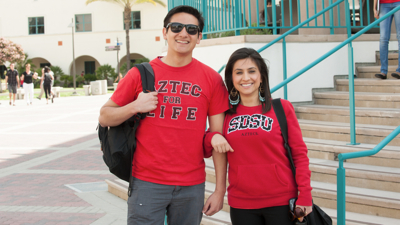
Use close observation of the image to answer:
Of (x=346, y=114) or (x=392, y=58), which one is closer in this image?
(x=346, y=114)

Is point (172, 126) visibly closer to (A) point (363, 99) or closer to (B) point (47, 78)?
(A) point (363, 99)

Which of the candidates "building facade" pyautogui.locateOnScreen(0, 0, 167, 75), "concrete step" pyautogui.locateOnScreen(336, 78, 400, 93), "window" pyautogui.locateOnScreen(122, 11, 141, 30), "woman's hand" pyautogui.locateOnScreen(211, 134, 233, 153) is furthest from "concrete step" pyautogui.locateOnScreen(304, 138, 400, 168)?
"window" pyautogui.locateOnScreen(122, 11, 141, 30)

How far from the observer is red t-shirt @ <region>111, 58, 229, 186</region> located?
7.32 feet

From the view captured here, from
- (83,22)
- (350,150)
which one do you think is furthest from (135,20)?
(350,150)

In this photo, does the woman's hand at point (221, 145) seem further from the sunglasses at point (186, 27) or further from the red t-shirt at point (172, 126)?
the sunglasses at point (186, 27)

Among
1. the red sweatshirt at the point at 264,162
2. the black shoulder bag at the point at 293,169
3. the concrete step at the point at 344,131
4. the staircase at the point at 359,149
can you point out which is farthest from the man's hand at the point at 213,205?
the concrete step at the point at 344,131

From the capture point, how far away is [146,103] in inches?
85.0

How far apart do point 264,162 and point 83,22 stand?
3667 centimetres

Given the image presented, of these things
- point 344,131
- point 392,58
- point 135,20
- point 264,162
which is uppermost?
point 135,20

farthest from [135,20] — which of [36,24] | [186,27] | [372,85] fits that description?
[186,27]

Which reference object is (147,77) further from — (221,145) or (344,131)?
(344,131)

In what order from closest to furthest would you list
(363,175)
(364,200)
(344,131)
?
(364,200) < (363,175) < (344,131)

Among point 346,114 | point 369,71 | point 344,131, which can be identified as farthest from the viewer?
point 369,71

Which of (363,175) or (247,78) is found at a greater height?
(247,78)
